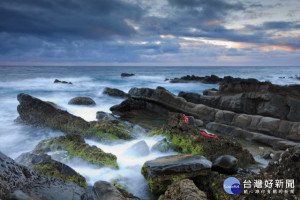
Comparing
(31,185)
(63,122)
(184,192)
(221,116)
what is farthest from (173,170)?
(221,116)

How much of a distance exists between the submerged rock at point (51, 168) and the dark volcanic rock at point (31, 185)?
106 cm

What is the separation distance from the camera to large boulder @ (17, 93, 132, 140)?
9.77 m

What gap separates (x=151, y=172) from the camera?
219 inches

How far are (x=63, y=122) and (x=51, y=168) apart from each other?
5496mm

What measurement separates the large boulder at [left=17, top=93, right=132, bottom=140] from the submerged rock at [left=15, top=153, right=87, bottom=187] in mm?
3549

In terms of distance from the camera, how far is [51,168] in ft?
18.9

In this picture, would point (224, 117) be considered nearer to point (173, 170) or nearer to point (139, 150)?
point (139, 150)

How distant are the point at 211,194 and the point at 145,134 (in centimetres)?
543

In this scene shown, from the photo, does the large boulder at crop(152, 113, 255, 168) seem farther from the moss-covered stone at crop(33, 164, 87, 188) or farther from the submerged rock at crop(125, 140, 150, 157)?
the moss-covered stone at crop(33, 164, 87, 188)

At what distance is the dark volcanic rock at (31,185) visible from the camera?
3.69m
